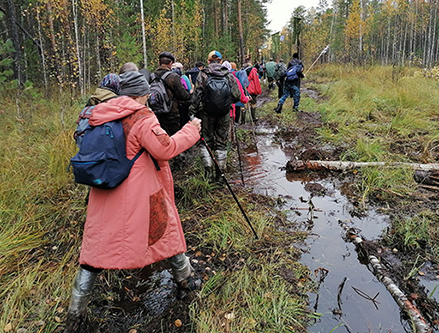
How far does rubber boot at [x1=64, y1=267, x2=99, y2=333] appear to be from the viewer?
7.04 feet

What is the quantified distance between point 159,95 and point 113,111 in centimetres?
298

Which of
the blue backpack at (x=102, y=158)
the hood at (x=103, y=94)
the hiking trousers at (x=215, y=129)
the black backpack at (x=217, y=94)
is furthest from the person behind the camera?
the hiking trousers at (x=215, y=129)

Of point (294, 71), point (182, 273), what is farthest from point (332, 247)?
point (294, 71)

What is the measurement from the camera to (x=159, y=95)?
4.79m

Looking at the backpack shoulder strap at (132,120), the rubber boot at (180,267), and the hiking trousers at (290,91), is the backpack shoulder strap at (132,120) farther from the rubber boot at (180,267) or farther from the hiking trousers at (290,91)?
the hiking trousers at (290,91)

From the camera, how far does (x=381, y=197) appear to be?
4.60 metres

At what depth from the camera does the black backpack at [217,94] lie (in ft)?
15.1

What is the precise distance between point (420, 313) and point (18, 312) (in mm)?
3521

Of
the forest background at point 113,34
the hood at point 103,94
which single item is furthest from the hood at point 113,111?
the forest background at point 113,34

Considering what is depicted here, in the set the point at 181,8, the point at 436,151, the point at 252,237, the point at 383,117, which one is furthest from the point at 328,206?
the point at 181,8

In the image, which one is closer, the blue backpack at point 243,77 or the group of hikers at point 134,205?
the group of hikers at point 134,205

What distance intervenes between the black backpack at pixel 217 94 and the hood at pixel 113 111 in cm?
272

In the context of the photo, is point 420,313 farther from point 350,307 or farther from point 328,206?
point 328,206

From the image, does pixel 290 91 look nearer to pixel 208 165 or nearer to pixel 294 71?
pixel 294 71
